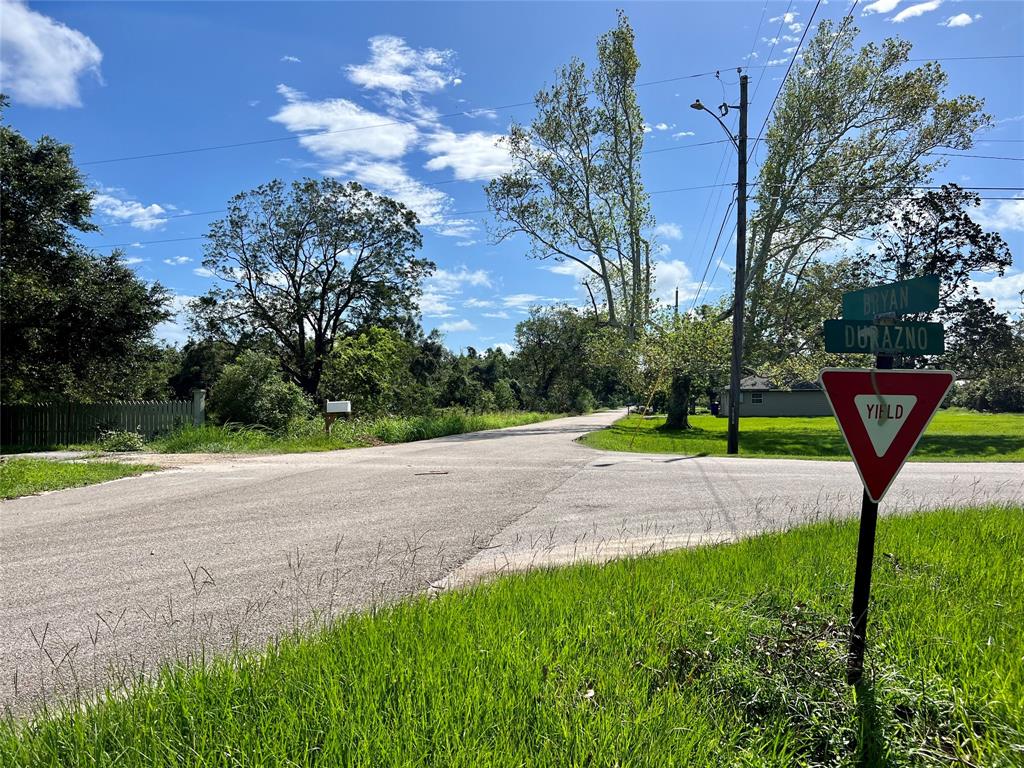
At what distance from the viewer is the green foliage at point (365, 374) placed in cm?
2786

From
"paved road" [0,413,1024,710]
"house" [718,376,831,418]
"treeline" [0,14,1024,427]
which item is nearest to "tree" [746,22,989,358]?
"treeline" [0,14,1024,427]

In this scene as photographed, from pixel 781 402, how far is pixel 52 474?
57.3 meters

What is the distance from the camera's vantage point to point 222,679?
2.71 metres

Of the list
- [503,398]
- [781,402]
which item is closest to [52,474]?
[503,398]

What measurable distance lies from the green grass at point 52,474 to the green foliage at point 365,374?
14.2 metres

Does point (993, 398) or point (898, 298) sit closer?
point (898, 298)

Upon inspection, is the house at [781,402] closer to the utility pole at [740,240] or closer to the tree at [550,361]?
the tree at [550,361]

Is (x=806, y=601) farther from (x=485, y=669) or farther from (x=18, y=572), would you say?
(x=18, y=572)

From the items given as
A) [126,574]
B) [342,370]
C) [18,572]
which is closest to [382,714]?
[126,574]

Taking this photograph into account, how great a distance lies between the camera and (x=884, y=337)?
301 cm

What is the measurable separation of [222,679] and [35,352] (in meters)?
23.3

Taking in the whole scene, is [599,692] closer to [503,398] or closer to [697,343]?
[697,343]

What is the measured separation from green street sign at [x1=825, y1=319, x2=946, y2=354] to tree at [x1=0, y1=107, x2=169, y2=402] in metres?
22.6

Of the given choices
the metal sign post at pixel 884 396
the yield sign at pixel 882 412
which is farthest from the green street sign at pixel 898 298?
the yield sign at pixel 882 412
